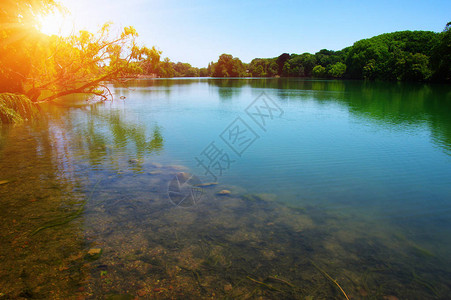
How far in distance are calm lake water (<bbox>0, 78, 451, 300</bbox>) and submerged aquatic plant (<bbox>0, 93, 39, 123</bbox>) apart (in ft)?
10.3

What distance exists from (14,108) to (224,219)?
535 inches

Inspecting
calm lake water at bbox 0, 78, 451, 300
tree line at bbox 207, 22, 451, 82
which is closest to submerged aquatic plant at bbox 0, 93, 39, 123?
calm lake water at bbox 0, 78, 451, 300

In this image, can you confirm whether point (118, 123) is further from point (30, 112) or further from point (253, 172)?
point (253, 172)

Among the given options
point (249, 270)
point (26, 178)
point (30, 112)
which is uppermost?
point (30, 112)

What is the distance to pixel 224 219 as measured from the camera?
507 centimetres

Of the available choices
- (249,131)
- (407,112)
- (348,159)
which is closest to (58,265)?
(348,159)

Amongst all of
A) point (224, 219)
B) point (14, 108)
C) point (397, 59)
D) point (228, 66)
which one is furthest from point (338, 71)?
point (224, 219)

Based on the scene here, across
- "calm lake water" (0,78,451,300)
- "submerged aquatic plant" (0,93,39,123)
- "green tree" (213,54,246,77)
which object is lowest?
"calm lake water" (0,78,451,300)

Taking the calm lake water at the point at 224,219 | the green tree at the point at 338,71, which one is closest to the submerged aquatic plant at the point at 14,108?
the calm lake water at the point at 224,219

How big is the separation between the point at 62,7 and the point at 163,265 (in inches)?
587

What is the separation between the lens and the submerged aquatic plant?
12617mm

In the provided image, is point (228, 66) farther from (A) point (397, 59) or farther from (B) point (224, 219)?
(B) point (224, 219)

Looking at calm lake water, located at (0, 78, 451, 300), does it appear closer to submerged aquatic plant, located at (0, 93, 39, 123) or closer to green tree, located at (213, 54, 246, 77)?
submerged aquatic plant, located at (0, 93, 39, 123)

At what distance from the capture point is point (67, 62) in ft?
52.3
